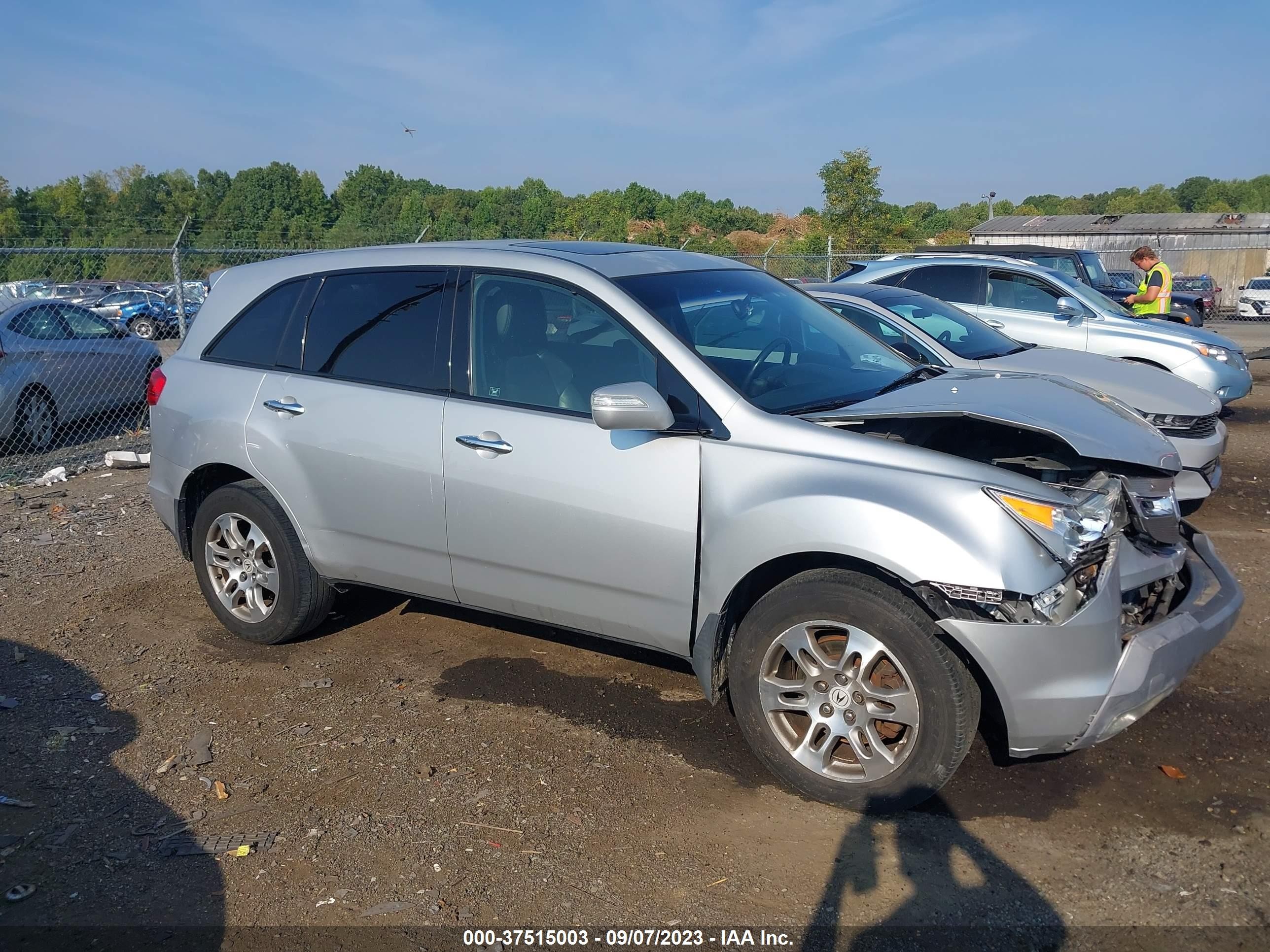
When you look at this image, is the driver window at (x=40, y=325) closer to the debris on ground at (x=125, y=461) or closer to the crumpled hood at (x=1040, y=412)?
the debris on ground at (x=125, y=461)

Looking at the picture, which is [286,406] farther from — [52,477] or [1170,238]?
[1170,238]

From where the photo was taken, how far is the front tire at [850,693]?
3209mm

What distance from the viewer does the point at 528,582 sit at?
4.09m

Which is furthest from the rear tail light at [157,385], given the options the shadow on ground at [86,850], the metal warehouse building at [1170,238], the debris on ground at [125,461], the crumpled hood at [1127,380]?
the metal warehouse building at [1170,238]

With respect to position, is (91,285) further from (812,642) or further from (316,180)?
(316,180)

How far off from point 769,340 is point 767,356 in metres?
0.17

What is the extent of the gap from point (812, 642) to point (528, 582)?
1248 millimetres

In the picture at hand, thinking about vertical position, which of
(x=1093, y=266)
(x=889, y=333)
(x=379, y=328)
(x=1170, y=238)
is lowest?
(x=889, y=333)

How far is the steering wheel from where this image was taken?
3813 mm

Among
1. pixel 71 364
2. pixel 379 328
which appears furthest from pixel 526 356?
pixel 71 364

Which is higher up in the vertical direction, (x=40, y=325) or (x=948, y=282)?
(x=948, y=282)

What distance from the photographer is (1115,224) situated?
64250 millimetres

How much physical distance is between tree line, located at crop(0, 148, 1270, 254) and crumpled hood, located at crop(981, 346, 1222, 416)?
4.47 m

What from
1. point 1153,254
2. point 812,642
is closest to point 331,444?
point 812,642
